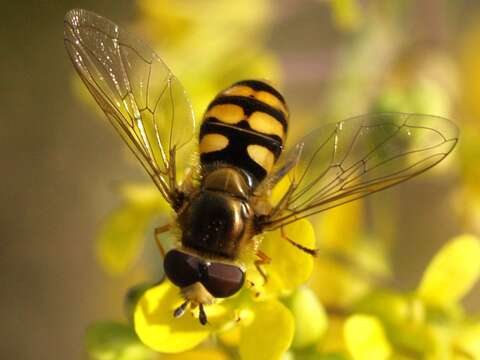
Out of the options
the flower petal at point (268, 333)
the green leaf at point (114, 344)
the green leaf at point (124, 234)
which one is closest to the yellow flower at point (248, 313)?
the flower petal at point (268, 333)

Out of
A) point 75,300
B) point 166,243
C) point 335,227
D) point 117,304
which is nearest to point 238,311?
point 166,243

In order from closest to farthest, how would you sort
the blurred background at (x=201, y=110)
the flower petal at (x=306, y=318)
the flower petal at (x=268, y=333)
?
the flower petal at (x=268, y=333) < the flower petal at (x=306, y=318) < the blurred background at (x=201, y=110)

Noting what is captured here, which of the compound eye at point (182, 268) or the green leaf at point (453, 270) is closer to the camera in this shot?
the compound eye at point (182, 268)

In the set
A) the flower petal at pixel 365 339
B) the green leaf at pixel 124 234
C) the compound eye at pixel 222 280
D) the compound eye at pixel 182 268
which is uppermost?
the compound eye at pixel 182 268

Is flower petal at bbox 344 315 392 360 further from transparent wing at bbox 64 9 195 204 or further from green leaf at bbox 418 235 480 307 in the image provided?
transparent wing at bbox 64 9 195 204

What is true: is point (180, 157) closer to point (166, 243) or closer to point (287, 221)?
point (166, 243)

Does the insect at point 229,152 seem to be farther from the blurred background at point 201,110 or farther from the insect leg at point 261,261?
the blurred background at point 201,110
